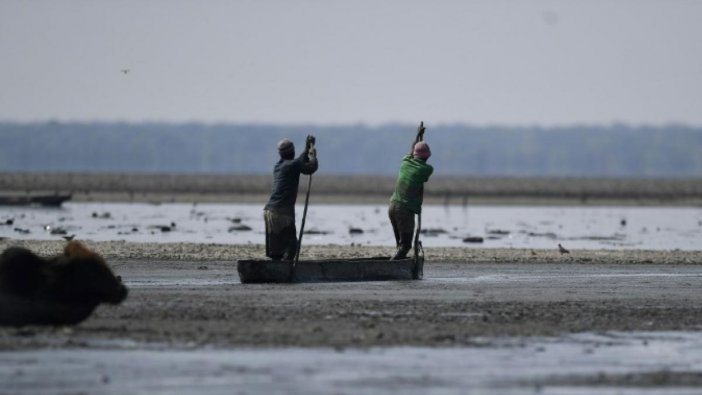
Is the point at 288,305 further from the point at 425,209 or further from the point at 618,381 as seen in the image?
the point at 425,209

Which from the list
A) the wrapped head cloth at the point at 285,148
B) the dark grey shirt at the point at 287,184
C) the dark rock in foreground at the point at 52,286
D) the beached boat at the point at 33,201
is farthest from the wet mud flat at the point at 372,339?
the beached boat at the point at 33,201

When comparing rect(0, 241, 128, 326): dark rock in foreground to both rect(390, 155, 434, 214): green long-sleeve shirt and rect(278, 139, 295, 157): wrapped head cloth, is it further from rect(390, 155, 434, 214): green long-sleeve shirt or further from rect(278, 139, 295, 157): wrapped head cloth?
rect(390, 155, 434, 214): green long-sleeve shirt

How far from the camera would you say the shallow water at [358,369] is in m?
12.8

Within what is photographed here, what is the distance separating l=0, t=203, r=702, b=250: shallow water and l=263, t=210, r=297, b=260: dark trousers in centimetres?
1314

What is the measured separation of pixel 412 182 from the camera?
23.3 metres

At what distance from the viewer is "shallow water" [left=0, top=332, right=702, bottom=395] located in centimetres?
1275

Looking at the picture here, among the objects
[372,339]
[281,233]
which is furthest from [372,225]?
[372,339]

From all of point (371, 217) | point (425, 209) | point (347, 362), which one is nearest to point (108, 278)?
point (347, 362)

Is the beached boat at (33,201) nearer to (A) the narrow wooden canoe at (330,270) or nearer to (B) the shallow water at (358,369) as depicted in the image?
(A) the narrow wooden canoe at (330,270)

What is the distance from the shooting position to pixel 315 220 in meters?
52.8

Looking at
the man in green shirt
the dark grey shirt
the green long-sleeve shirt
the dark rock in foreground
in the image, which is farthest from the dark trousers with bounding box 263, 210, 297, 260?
the dark rock in foreground

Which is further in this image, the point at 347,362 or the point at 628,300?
the point at 628,300

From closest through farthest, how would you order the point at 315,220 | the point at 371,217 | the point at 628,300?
the point at 628,300 < the point at 315,220 < the point at 371,217

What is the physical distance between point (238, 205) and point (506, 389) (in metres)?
59.0
